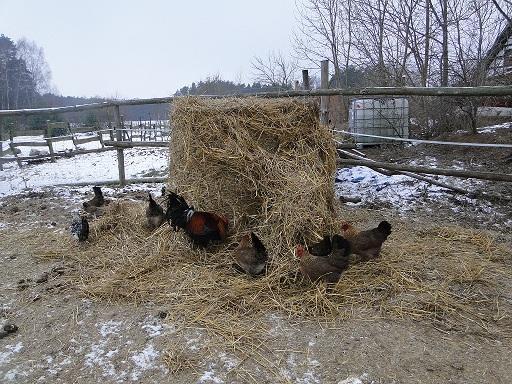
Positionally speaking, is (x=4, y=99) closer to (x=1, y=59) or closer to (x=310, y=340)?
Result: (x=1, y=59)

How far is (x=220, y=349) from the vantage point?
269 cm

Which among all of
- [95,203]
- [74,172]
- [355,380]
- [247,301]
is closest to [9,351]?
[247,301]

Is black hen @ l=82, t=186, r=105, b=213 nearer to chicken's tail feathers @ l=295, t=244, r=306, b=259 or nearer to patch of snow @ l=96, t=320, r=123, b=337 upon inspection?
patch of snow @ l=96, t=320, r=123, b=337

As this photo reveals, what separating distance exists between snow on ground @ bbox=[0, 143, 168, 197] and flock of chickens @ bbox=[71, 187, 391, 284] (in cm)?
493

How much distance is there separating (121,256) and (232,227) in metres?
1.17

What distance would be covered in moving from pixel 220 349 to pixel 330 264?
3.67 ft

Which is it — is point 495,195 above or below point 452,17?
below

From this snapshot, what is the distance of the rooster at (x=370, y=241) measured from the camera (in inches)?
144

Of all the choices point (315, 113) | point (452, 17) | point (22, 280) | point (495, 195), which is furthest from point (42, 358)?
point (452, 17)

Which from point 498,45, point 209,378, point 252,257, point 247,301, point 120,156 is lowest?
point 209,378

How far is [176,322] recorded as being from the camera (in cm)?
304

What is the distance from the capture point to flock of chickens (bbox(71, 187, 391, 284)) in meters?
3.35

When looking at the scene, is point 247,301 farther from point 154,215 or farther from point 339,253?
point 154,215

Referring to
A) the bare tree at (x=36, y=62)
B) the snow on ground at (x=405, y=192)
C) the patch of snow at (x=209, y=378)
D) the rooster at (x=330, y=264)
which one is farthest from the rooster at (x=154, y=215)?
the bare tree at (x=36, y=62)
